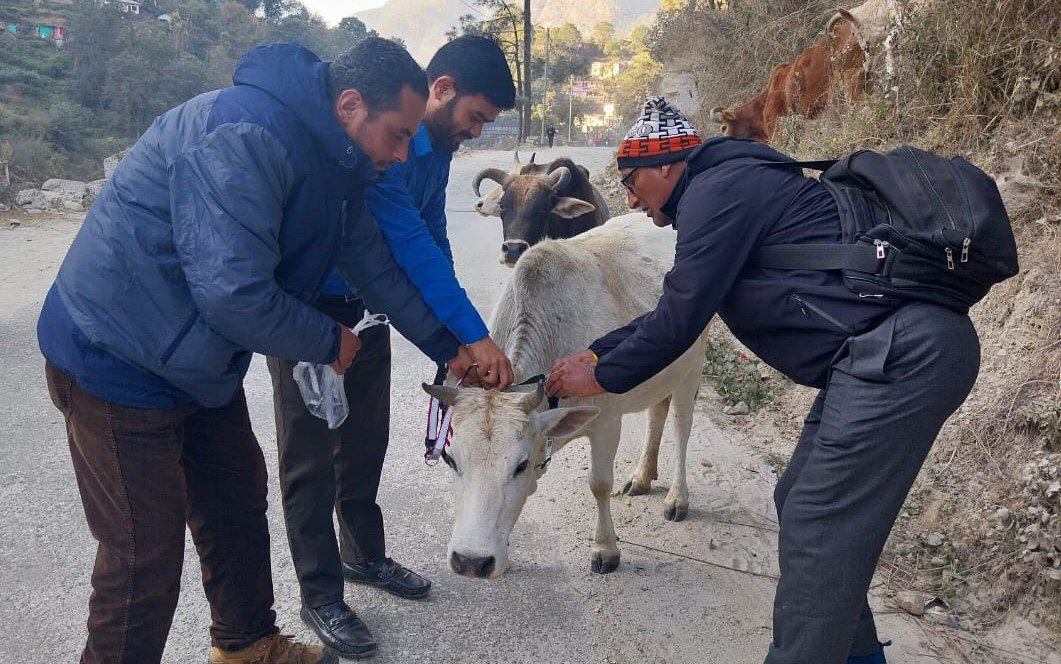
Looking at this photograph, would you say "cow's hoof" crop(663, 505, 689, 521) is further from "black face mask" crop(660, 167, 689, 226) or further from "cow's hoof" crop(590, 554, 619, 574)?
"black face mask" crop(660, 167, 689, 226)

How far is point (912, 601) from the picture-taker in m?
3.82

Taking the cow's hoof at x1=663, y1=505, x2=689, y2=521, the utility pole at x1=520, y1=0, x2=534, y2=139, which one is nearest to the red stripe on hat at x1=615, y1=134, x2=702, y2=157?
the cow's hoof at x1=663, y1=505, x2=689, y2=521

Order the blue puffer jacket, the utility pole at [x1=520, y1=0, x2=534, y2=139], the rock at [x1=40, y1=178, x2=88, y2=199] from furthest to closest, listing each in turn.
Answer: the utility pole at [x1=520, y1=0, x2=534, y2=139] < the rock at [x1=40, y1=178, x2=88, y2=199] < the blue puffer jacket

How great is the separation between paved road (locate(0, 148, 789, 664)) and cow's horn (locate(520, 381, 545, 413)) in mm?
Answer: 1234

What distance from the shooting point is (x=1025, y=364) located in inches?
175

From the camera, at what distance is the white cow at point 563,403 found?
3.05m

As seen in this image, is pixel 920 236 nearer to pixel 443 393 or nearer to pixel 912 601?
pixel 443 393

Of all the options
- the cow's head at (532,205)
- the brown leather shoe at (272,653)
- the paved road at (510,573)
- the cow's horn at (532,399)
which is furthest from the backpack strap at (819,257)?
the cow's head at (532,205)

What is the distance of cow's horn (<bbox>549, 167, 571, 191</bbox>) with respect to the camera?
25.9 feet

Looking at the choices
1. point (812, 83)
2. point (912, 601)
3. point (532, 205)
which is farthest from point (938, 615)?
point (812, 83)

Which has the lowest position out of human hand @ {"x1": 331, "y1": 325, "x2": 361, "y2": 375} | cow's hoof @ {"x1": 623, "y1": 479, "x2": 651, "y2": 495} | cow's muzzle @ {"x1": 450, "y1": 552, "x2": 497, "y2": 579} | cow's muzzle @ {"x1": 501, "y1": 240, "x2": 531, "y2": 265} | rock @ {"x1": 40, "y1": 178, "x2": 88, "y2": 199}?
cow's hoof @ {"x1": 623, "y1": 479, "x2": 651, "y2": 495}

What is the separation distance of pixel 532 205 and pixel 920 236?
5613 millimetres

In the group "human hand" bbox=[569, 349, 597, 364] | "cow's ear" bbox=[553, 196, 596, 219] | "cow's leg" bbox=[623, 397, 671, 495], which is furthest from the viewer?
"cow's ear" bbox=[553, 196, 596, 219]

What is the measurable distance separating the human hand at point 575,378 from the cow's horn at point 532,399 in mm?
74
